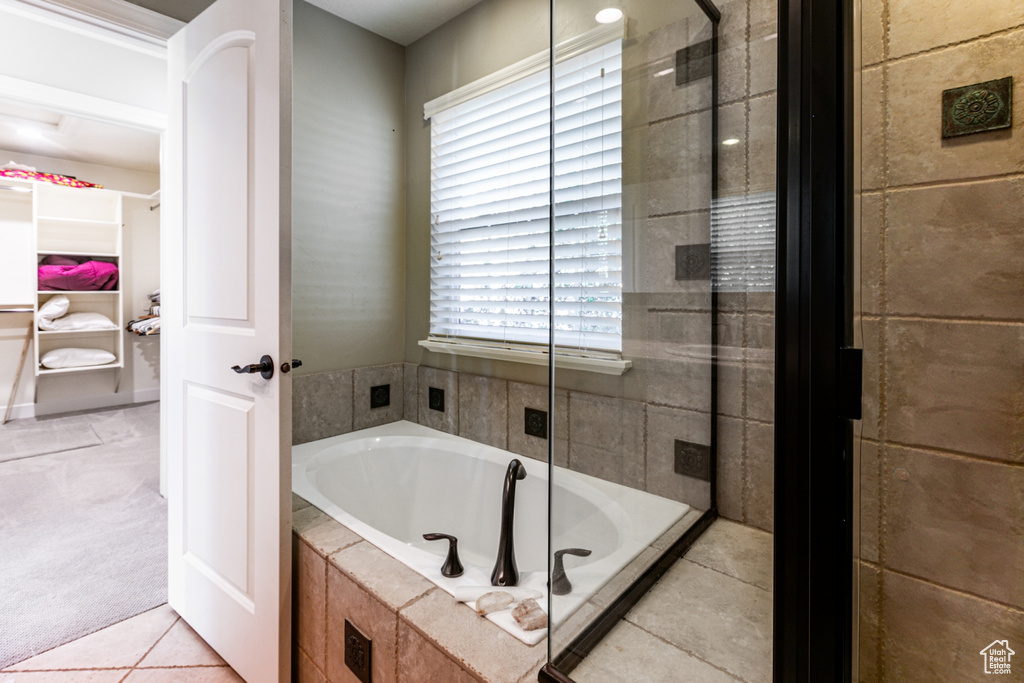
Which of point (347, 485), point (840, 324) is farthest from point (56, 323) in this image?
point (840, 324)

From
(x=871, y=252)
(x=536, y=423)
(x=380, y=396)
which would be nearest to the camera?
(x=871, y=252)

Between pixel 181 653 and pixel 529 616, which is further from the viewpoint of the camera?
pixel 181 653

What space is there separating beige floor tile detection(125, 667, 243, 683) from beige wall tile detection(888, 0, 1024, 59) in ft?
7.52

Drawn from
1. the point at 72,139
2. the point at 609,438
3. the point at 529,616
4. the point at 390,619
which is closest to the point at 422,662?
the point at 390,619

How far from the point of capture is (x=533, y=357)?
6.19 feet

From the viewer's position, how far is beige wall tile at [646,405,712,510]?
0.80 m

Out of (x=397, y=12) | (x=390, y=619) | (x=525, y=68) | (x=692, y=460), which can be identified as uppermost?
(x=397, y=12)

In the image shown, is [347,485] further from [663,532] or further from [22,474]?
[22,474]

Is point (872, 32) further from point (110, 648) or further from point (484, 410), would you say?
point (110, 648)

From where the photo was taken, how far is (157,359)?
16.5ft

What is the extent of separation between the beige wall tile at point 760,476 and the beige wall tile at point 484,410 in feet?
4.42

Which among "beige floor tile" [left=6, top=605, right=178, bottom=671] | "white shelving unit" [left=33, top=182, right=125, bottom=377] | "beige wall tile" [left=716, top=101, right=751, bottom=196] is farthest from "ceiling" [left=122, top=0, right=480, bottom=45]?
"white shelving unit" [left=33, top=182, right=125, bottom=377]

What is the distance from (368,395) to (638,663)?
1.82 metres

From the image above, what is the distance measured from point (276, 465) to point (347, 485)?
0.73 m
